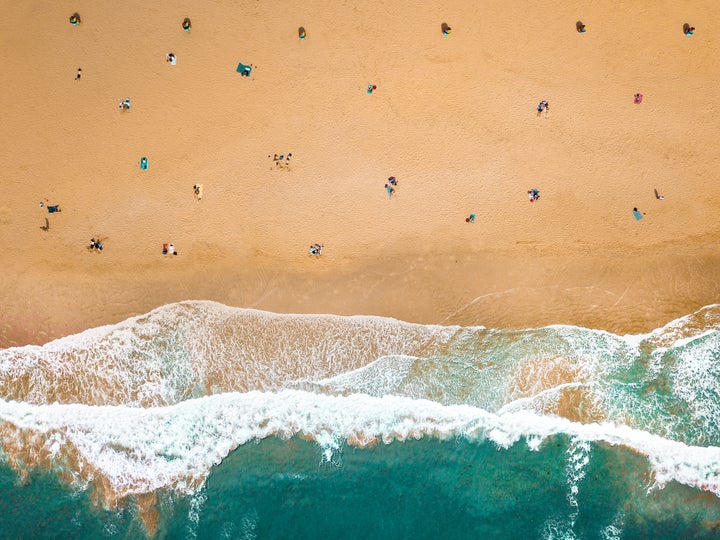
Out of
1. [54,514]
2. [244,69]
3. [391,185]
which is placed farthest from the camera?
[244,69]

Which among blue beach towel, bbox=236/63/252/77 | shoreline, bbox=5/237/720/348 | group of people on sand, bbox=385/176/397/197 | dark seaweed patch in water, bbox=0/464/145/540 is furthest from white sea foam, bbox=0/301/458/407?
blue beach towel, bbox=236/63/252/77

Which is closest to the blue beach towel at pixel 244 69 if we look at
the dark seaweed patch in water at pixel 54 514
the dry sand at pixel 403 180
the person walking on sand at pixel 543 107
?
the dry sand at pixel 403 180

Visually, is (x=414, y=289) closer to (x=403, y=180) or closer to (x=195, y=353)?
(x=403, y=180)

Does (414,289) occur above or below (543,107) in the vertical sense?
below

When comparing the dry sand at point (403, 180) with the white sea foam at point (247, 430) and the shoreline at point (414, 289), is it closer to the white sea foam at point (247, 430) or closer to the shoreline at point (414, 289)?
the shoreline at point (414, 289)

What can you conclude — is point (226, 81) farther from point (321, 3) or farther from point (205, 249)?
point (205, 249)

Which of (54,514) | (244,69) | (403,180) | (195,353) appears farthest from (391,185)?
(54,514)
